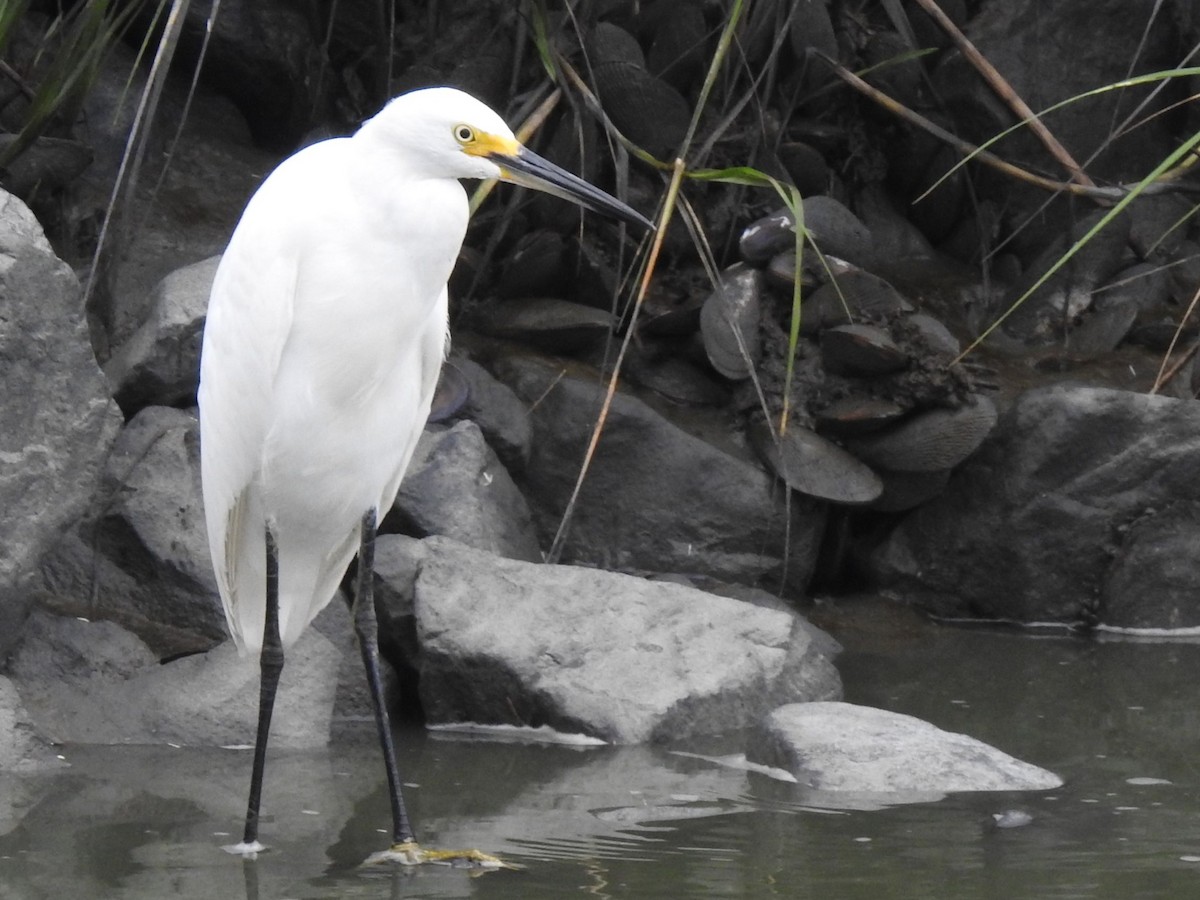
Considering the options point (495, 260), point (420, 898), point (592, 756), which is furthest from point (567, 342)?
point (420, 898)

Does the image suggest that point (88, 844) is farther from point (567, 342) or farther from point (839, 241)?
point (839, 241)

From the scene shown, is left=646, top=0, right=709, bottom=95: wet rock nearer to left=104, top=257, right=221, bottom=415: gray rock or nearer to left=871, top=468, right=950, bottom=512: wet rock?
left=871, top=468, right=950, bottom=512: wet rock

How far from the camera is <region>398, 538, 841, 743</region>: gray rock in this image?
4.66 metres

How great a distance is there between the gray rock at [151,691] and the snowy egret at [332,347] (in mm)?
387

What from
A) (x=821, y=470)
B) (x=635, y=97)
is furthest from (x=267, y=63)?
(x=821, y=470)

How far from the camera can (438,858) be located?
11.5 ft

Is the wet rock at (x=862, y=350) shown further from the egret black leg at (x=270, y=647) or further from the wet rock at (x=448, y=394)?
the egret black leg at (x=270, y=647)

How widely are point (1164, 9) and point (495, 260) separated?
140 inches

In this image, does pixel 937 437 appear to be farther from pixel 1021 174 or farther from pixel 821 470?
pixel 1021 174

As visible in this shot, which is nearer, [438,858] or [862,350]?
[438,858]

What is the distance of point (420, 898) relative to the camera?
10.8 ft

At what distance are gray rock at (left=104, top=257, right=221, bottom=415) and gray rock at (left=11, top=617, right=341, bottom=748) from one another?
38.1 inches

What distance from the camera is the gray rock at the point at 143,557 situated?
5016 millimetres

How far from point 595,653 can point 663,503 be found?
154 centimetres
